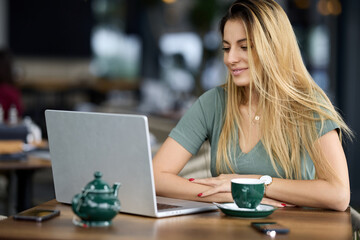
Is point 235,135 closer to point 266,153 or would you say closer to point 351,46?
point 266,153

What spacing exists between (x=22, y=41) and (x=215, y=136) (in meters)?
11.8

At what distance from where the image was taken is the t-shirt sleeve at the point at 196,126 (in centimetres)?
216

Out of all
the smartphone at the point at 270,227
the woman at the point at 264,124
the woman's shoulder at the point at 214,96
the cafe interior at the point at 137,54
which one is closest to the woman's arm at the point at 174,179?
the woman at the point at 264,124

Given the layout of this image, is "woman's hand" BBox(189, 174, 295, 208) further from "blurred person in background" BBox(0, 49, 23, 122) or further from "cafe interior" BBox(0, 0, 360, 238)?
"blurred person in background" BBox(0, 49, 23, 122)

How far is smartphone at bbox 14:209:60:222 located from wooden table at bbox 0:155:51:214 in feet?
5.02

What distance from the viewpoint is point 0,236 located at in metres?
1.39

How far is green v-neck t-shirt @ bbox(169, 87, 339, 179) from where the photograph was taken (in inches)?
80.6

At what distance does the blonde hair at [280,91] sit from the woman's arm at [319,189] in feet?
0.41

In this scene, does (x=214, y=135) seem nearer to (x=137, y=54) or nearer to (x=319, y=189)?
(x=319, y=189)

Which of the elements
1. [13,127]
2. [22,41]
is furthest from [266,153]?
[22,41]

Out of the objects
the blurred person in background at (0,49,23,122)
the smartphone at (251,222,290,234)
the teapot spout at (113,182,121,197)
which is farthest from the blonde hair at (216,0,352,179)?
the blurred person in background at (0,49,23,122)

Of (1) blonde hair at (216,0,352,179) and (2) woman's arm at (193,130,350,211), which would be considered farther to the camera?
(1) blonde hair at (216,0,352,179)

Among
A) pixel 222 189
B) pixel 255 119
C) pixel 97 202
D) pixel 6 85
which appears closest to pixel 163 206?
→ pixel 222 189

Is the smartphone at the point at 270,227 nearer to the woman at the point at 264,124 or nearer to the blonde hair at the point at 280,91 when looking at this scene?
the woman at the point at 264,124
